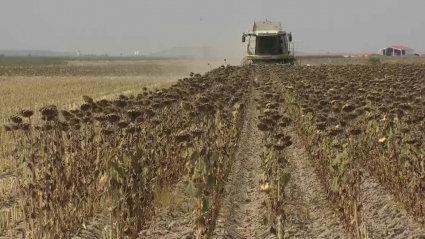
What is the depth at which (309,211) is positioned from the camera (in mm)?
8602

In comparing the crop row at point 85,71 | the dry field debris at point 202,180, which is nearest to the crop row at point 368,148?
the dry field debris at point 202,180

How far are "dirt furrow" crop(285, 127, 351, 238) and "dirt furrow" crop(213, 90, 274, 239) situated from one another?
1.38 feet

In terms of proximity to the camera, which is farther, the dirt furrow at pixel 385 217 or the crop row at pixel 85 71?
the crop row at pixel 85 71

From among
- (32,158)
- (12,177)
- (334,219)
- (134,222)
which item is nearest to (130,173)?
(134,222)

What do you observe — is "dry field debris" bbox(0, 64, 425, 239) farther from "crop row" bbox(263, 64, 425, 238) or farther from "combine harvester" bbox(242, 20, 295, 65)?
"combine harvester" bbox(242, 20, 295, 65)

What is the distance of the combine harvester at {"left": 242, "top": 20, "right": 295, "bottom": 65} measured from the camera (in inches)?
1366

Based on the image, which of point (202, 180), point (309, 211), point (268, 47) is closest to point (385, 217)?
point (309, 211)

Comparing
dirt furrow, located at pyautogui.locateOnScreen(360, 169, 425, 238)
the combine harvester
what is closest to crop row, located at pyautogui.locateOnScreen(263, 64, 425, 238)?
dirt furrow, located at pyautogui.locateOnScreen(360, 169, 425, 238)

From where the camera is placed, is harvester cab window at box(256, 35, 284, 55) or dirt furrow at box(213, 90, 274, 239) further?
harvester cab window at box(256, 35, 284, 55)

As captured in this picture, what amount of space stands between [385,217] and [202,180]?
3057 mm

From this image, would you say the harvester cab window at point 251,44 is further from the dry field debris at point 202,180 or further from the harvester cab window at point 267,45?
the dry field debris at point 202,180

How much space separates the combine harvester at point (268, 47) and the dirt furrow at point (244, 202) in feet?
70.8

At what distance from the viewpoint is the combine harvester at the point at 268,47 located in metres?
34.7

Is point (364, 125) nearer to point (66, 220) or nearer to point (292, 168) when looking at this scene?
point (292, 168)
